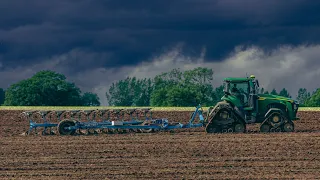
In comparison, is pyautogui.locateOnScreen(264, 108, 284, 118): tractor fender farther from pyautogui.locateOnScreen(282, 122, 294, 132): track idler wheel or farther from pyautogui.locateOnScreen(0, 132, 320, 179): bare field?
pyautogui.locateOnScreen(0, 132, 320, 179): bare field

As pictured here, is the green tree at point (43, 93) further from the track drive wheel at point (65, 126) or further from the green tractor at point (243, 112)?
the green tractor at point (243, 112)

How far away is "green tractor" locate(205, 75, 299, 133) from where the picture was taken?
2719cm

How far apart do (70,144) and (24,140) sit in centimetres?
284

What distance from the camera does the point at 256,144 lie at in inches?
877

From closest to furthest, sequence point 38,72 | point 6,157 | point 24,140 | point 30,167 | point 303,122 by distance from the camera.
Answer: point 30,167
point 6,157
point 24,140
point 303,122
point 38,72

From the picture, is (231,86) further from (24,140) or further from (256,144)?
(24,140)

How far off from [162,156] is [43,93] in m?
65.9

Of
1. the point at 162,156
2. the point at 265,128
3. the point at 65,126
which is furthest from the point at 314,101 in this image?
the point at 162,156

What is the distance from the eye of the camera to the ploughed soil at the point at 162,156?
1600cm

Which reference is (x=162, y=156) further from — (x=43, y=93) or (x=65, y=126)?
(x=43, y=93)

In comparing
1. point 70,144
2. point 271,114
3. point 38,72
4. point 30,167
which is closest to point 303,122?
point 271,114

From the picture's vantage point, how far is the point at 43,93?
83.4m

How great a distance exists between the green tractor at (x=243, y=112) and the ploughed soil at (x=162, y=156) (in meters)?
0.64

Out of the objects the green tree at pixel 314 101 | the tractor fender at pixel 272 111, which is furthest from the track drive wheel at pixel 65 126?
the green tree at pixel 314 101
